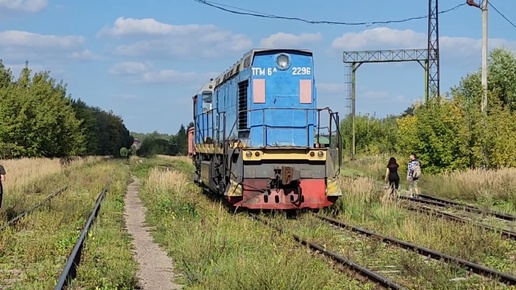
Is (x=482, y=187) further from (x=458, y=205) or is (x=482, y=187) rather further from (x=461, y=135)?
(x=461, y=135)

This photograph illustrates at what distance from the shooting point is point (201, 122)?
939 inches

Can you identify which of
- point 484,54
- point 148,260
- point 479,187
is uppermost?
point 484,54

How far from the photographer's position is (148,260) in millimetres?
10953

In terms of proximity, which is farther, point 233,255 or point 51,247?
point 51,247

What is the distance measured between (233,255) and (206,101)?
571 inches

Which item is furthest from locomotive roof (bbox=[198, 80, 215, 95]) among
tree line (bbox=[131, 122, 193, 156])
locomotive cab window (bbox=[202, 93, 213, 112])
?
tree line (bbox=[131, 122, 193, 156])

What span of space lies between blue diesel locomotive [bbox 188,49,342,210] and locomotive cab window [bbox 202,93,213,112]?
514 cm

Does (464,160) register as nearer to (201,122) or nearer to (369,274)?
(201,122)

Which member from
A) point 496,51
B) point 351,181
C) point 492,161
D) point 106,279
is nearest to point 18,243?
point 106,279

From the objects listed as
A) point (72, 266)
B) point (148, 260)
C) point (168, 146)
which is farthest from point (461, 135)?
point (168, 146)

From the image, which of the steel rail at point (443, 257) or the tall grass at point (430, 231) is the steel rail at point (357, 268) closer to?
the steel rail at point (443, 257)

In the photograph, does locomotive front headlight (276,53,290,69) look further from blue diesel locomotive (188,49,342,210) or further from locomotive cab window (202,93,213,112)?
locomotive cab window (202,93,213,112)

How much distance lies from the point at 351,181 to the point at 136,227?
7.62 meters

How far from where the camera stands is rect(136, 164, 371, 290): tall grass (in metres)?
7.50
